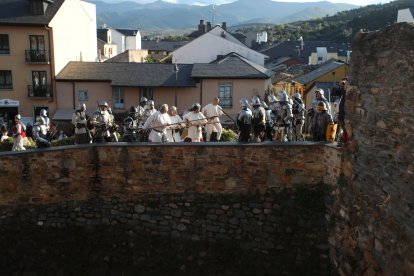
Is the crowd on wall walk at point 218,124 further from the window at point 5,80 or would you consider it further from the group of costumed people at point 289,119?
the window at point 5,80

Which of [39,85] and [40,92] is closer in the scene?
[40,92]

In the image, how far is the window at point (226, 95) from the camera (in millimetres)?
30903

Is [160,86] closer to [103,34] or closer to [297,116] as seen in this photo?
[297,116]

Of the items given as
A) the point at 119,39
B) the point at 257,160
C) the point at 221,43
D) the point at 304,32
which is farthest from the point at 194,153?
the point at 304,32

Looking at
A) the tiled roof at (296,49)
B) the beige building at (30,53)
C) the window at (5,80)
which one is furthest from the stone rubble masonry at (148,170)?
the tiled roof at (296,49)

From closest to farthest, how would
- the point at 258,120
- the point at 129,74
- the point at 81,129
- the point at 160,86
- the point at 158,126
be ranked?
the point at 258,120 → the point at 158,126 → the point at 81,129 → the point at 160,86 → the point at 129,74

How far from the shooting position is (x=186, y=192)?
10719 millimetres

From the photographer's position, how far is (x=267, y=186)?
10406mm

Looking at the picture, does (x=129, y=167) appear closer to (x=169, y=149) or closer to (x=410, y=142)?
(x=169, y=149)

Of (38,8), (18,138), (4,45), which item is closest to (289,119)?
(18,138)

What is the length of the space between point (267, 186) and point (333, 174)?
4.89 ft

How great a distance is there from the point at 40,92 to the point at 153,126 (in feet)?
71.5

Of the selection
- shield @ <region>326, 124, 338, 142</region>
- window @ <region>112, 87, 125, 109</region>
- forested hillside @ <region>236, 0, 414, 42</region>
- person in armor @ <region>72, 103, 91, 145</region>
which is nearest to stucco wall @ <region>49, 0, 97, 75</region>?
window @ <region>112, 87, 125, 109</region>

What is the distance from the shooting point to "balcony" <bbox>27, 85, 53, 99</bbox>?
103 feet
